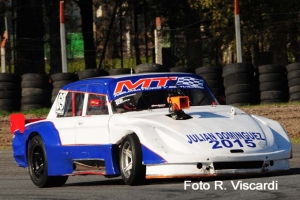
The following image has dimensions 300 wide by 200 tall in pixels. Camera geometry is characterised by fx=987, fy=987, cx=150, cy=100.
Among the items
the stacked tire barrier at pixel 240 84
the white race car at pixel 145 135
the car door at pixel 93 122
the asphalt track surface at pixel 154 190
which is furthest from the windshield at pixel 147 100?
the stacked tire barrier at pixel 240 84

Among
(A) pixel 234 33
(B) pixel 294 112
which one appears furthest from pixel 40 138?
(A) pixel 234 33

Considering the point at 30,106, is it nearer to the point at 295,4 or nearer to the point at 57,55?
the point at 57,55

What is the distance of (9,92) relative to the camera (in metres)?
21.9

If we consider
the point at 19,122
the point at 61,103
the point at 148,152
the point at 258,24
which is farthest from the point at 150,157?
the point at 258,24

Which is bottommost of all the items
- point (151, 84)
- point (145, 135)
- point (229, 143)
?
point (229, 143)

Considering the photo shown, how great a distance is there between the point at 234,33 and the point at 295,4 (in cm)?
587

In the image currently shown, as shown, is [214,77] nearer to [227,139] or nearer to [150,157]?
[227,139]

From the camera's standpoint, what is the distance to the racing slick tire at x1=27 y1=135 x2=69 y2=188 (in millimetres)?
10875

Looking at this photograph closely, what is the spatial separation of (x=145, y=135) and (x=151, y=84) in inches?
52.3

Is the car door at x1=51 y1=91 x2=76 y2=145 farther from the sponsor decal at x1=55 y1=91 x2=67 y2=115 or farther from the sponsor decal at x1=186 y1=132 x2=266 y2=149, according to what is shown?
the sponsor decal at x1=186 y1=132 x2=266 y2=149

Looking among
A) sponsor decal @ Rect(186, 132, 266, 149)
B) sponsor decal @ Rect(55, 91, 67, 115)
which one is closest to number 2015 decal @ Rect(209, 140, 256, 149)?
sponsor decal @ Rect(186, 132, 266, 149)

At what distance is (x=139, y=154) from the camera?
9391 mm

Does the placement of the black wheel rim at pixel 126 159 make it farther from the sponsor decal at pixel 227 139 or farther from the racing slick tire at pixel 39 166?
the racing slick tire at pixel 39 166

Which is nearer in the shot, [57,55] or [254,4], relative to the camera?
[57,55]
